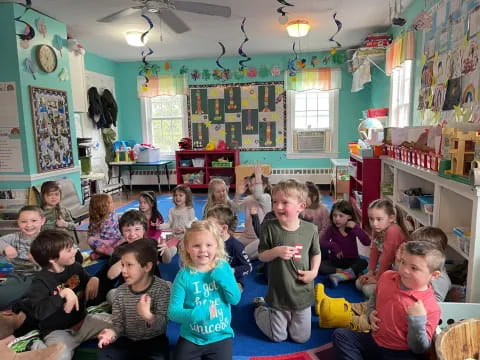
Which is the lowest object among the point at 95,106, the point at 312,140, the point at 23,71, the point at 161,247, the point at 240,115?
the point at 161,247

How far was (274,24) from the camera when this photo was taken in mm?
4840

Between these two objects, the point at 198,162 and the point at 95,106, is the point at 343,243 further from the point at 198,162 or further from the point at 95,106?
the point at 95,106

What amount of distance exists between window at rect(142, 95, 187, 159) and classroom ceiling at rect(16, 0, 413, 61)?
0.90 m

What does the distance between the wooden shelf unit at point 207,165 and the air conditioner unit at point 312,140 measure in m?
1.23

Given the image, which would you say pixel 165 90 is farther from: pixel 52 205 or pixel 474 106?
pixel 474 106

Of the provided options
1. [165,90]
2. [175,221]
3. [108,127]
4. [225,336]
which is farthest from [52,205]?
[165,90]

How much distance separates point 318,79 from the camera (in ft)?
21.5

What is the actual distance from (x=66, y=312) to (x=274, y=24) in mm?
4307

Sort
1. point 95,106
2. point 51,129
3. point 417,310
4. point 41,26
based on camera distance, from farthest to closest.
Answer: point 95,106
point 51,129
point 41,26
point 417,310

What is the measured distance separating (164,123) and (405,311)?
650 centimetres

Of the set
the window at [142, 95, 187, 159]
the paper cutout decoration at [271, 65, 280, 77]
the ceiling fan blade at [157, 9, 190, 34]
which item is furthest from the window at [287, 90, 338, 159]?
the ceiling fan blade at [157, 9, 190, 34]

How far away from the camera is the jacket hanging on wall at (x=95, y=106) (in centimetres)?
623

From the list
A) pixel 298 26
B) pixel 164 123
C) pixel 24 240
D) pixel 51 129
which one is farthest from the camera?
pixel 164 123

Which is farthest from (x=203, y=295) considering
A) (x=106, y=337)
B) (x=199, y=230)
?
(x=106, y=337)
